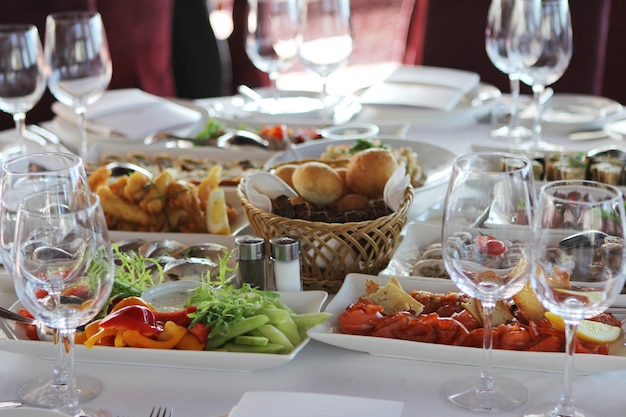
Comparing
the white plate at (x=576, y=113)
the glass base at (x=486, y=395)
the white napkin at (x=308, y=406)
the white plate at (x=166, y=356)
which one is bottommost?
the glass base at (x=486, y=395)

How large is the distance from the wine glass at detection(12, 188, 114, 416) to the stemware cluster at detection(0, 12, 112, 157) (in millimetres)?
1141

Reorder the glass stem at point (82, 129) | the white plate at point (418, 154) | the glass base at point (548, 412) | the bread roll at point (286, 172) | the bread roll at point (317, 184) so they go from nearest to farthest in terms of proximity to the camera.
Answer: the glass base at point (548, 412), the bread roll at point (317, 184), the bread roll at point (286, 172), the white plate at point (418, 154), the glass stem at point (82, 129)

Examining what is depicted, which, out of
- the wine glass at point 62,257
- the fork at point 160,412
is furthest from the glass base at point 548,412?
the wine glass at point 62,257

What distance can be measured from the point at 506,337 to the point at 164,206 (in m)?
0.83

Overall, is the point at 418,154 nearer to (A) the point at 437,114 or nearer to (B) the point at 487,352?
(A) the point at 437,114

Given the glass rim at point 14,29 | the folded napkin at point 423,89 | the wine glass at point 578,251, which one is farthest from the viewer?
the folded napkin at point 423,89

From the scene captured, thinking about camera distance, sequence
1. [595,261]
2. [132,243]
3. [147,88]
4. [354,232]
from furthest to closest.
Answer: [147,88]
[132,243]
[354,232]
[595,261]

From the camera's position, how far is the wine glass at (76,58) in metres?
2.17

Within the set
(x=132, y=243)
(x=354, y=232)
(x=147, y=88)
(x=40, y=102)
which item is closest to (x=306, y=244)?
(x=354, y=232)

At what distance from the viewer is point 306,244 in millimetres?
1484

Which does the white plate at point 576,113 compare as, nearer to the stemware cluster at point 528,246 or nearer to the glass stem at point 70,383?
the stemware cluster at point 528,246

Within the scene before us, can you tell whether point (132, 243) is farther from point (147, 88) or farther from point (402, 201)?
point (147, 88)

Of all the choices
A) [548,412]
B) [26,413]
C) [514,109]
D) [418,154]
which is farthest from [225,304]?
[514,109]

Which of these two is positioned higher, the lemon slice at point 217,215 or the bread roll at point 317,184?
the bread roll at point 317,184
